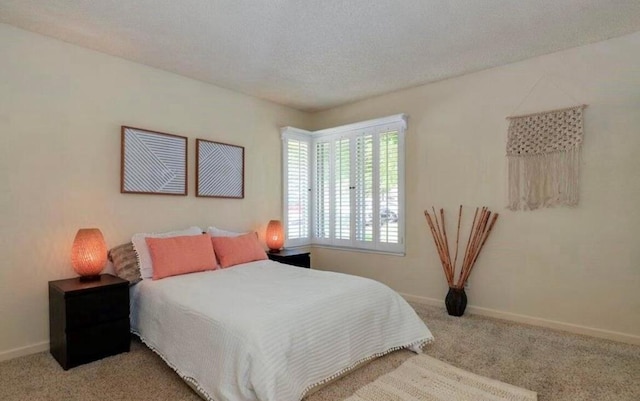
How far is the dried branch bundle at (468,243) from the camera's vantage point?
3422 millimetres

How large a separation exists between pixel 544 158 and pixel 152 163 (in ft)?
11.8

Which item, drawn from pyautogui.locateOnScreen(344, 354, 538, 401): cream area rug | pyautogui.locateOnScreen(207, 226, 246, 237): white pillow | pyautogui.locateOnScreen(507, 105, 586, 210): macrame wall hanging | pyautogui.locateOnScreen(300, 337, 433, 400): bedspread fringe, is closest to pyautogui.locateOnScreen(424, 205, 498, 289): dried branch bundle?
pyautogui.locateOnScreen(507, 105, 586, 210): macrame wall hanging

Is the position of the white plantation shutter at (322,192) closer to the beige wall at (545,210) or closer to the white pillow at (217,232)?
the beige wall at (545,210)

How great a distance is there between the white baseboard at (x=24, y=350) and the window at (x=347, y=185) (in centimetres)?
261

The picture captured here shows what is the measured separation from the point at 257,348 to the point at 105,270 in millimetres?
1992

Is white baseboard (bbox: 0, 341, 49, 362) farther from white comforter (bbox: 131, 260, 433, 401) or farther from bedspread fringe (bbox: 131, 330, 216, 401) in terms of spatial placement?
bedspread fringe (bbox: 131, 330, 216, 401)

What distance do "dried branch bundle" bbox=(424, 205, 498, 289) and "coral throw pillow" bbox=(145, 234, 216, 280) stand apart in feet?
7.55

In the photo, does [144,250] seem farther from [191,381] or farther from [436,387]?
[436,387]

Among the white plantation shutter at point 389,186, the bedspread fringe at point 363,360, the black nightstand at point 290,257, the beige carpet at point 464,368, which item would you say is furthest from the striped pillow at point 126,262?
the white plantation shutter at point 389,186

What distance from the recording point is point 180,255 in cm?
294

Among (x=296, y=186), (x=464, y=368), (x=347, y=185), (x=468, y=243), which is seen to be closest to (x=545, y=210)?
(x=468, y=243)

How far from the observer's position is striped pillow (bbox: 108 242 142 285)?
281cm

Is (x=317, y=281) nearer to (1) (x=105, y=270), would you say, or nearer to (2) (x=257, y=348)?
(2) (x=257, y=348)

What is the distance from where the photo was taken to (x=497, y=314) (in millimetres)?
3359
